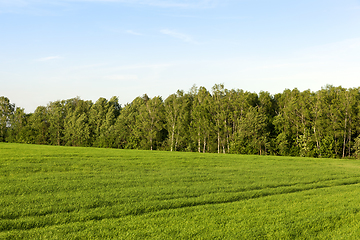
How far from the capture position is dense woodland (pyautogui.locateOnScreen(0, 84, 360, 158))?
50.0m

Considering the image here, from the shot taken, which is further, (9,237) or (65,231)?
(65,231)

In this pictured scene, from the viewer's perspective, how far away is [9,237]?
761cm

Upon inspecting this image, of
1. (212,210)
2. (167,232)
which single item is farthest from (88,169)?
(167,232)

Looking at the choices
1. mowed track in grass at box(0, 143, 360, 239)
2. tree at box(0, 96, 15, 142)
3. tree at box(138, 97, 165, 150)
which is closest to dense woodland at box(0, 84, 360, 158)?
tree at box(138, 97, 165, 150)

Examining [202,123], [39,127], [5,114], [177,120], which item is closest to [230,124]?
[202,123]

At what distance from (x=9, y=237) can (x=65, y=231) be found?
4.60 ft

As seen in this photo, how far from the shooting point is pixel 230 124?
60.3 meters

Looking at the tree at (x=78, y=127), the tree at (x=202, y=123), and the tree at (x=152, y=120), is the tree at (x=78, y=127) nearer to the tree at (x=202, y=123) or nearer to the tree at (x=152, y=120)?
the tree at (x=152, y=120)

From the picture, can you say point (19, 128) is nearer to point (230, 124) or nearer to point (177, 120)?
point (177, 120)

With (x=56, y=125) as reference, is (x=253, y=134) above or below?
below

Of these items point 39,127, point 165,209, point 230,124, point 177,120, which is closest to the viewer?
point 165,209

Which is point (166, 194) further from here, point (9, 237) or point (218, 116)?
point (218, 116)

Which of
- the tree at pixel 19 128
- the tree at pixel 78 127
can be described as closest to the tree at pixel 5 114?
the tree at pixel 19 128

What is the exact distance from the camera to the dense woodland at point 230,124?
5000 cm
